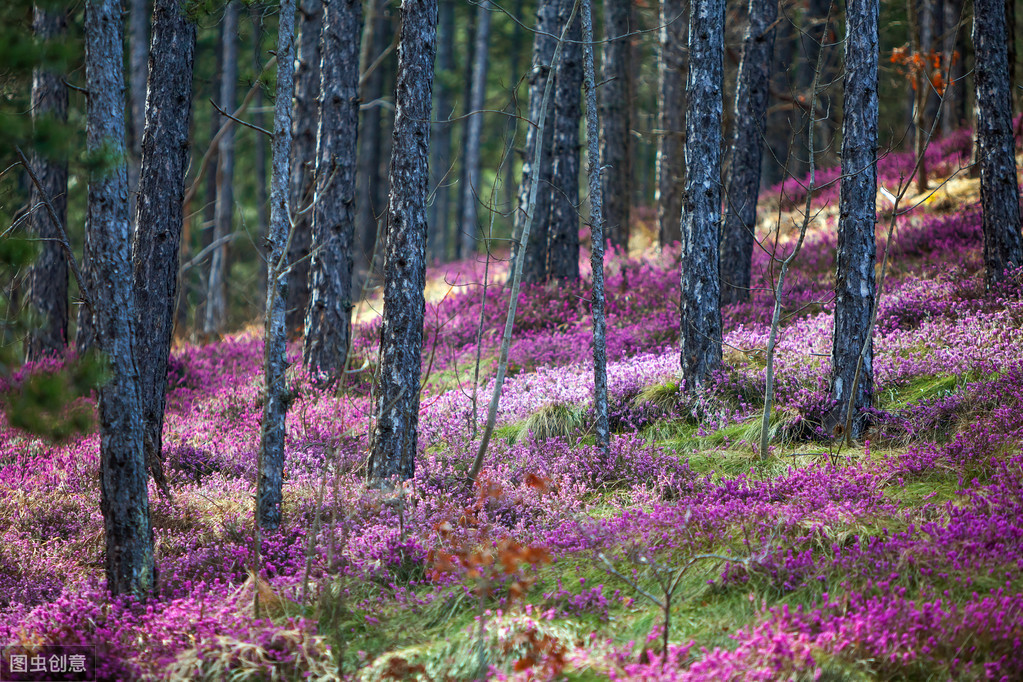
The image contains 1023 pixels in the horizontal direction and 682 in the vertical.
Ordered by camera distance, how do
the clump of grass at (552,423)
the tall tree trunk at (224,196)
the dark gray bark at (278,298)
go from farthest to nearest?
the tall tree trunk at (224,196) < the clump of grass at (552,423) < the dark gray bark at (278,298)

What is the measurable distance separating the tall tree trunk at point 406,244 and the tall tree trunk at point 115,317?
2137mm

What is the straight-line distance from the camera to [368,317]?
1628 centimetres

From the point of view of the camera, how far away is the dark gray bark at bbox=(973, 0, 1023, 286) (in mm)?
8383

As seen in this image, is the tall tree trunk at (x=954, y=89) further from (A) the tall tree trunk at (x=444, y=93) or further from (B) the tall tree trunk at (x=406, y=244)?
(A) the tall tree trunk at (x=444, y=93)

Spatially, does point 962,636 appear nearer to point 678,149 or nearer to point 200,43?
point 678,149

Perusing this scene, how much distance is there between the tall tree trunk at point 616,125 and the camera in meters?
15.9

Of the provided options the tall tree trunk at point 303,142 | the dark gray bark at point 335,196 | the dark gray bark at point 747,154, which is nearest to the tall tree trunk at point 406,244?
the dark gray bark at point 335,196

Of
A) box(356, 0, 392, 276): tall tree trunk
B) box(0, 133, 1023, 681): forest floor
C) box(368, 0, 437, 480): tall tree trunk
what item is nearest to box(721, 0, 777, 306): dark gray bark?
box(0, 133, 1023, 681): forest floor

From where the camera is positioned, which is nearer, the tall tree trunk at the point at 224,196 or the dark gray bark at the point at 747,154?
the dark gray bark at the point at 747,154

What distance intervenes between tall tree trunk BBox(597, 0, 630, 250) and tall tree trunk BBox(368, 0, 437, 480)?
9.67 m

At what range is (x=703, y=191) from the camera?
26.3ft

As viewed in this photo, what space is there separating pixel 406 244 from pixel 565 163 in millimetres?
7434

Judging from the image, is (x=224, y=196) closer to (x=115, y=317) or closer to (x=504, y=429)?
(x=504, y=429)

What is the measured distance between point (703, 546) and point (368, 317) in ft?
40.9
